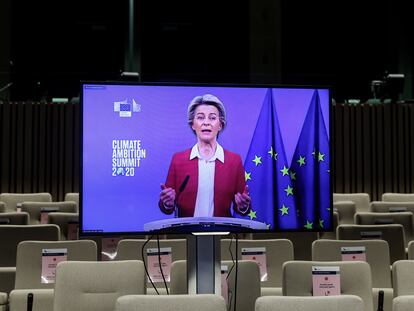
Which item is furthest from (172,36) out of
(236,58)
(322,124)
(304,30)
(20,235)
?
(322,124)

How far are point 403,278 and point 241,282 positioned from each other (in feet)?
3.44

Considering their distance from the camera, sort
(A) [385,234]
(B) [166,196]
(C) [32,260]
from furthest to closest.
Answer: (A) [385,234] < (C) [32,260] < (B) [166,196]

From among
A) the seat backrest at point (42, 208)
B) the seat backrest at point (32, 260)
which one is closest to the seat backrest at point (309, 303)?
the seat backrest at point (32, 260)

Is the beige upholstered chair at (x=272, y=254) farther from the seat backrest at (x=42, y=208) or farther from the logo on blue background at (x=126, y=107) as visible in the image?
the seat backrest at (x=42, y=208)

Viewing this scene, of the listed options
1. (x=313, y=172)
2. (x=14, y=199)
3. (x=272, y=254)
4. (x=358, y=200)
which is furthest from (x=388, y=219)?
(x=14, y=199)

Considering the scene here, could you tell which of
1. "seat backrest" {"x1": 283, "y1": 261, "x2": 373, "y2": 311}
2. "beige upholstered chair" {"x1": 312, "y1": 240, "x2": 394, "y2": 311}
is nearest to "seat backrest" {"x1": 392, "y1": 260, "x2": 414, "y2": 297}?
"seat backrest" {"x1": 283, "y1": 261, "x2": 373, "y2": 311}

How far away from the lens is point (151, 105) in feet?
10.7

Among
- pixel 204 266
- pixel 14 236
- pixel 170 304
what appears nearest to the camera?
pixel 170 304

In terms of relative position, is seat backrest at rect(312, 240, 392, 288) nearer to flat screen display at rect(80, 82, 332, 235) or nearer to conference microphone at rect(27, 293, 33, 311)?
flat screen display at rect(80, 82, 332, 235)

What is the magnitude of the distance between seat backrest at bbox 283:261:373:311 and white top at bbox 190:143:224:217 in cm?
99

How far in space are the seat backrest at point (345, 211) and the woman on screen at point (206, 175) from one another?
15.2ft

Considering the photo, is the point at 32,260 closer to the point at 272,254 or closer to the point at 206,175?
the point at 272,254

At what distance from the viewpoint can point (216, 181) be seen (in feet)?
10.7

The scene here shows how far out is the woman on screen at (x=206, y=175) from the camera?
3.23 meters
